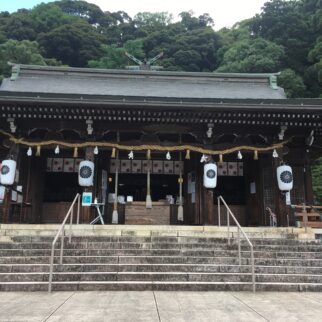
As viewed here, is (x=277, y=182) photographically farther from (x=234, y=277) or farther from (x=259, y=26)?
(x=259, y=26)

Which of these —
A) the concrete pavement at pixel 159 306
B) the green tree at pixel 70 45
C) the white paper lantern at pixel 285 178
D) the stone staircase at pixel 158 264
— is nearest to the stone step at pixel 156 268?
the stone staircase at pixel 158 264

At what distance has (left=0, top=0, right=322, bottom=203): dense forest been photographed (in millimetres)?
40656

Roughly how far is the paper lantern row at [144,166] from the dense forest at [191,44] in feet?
86.1

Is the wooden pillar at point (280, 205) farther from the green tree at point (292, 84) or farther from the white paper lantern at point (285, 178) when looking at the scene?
the green tree at point (292, 84)

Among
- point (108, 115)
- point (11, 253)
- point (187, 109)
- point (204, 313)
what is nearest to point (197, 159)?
point (187, 109)

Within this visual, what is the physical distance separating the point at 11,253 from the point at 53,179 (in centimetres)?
622

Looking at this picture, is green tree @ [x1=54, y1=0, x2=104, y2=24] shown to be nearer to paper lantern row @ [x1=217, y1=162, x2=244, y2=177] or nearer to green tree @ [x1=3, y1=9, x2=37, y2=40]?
green tree @ [x1=3, y1=9, x2=37, y2=40]

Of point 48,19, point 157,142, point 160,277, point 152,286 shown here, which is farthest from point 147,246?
point 48,19

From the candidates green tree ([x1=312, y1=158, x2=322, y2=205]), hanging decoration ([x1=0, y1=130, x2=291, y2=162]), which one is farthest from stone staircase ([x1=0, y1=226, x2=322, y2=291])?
green tree ([x1=312, y1=158, x2=322, y2=205])

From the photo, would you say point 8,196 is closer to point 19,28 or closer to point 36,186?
point 36,186

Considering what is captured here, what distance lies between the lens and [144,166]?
47.9ft

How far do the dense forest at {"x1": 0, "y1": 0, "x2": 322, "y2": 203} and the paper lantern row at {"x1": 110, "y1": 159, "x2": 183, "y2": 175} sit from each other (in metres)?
26.2

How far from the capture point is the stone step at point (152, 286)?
6.71m

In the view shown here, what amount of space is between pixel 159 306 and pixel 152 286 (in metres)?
1.39
